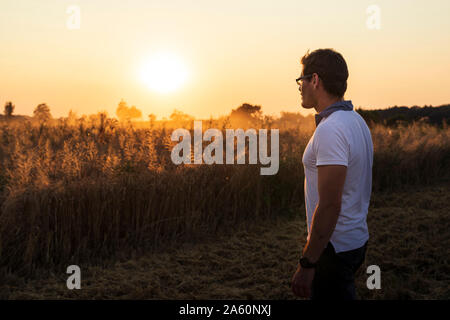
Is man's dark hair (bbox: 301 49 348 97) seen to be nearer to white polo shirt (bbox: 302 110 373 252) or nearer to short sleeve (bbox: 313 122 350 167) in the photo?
white polo shirt (bbox: 302 110 373 252)

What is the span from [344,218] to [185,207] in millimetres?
3848

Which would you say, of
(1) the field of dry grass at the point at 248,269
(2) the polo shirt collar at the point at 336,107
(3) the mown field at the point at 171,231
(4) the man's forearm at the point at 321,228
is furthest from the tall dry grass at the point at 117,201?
(2) the polo shirt collar at the point at 336,107

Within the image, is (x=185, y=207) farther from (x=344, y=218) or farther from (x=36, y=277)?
(x=344, y=218)

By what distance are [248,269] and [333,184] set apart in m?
2.92

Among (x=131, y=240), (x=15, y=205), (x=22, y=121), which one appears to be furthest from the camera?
(x=22, y=121)

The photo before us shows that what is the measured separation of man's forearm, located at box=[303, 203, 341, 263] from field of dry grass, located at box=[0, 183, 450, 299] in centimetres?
213

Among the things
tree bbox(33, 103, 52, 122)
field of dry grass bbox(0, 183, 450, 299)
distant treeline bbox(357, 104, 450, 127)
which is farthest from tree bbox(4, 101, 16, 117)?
distant treeline bbox(357, 104, 450, 127)

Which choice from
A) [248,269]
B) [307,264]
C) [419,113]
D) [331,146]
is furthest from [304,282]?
[419,113]

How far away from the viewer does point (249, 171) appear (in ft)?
20.7

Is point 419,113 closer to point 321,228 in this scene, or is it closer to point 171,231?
point 171,231

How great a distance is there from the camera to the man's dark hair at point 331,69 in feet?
5.98

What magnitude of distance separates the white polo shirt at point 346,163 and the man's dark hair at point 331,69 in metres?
0.14

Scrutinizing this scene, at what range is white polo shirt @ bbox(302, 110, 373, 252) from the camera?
5.44ft
